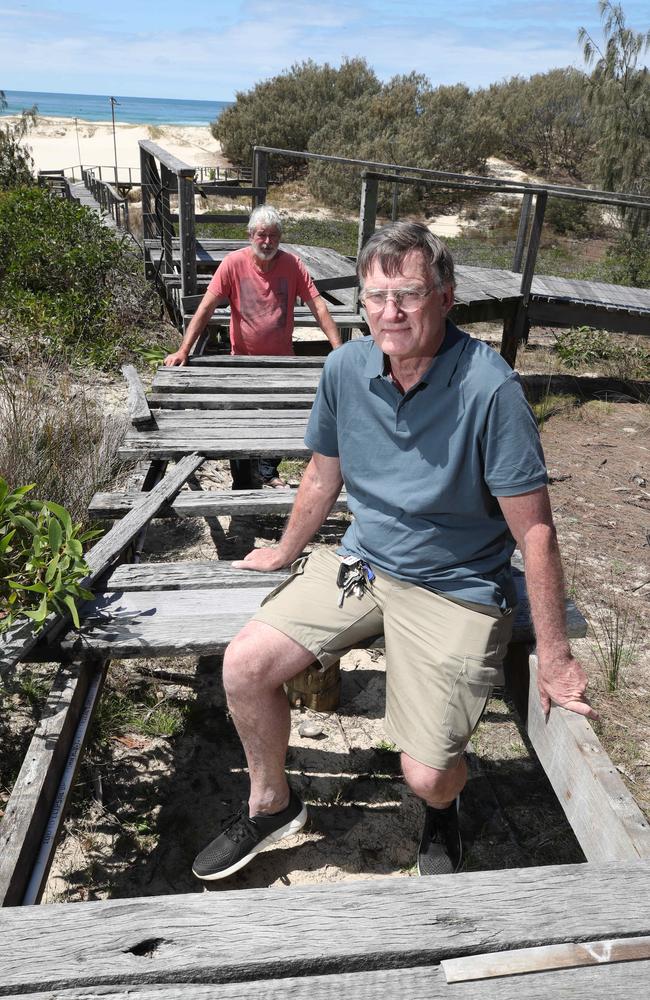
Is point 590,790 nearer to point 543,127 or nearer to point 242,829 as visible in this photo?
point 242,829

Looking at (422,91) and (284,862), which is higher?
(422,91)

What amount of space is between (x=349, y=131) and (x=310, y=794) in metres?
25.8

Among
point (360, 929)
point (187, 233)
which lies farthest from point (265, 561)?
point (187, 233)

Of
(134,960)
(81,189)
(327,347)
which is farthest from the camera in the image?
(81,189)

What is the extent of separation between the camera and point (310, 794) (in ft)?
9.14

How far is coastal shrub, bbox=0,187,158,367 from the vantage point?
638 centimetres

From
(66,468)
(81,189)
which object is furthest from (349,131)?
(66,468)

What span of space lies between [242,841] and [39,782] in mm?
643

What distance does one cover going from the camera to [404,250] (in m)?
2.09

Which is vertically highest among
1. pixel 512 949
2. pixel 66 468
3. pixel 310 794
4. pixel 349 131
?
pixel 349 131

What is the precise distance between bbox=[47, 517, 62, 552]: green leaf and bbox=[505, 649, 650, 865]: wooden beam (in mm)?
1422

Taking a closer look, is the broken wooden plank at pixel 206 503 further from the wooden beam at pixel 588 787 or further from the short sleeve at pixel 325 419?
the wooden beam at pixel 588 787

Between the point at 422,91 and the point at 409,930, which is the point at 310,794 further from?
the point at 422,91

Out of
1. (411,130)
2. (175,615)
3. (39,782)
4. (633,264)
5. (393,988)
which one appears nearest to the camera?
(393,988)
